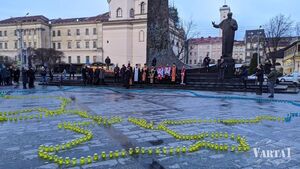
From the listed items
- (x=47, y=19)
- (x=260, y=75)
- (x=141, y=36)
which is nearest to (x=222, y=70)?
(x=260, y=75)

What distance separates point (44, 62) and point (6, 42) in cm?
3790

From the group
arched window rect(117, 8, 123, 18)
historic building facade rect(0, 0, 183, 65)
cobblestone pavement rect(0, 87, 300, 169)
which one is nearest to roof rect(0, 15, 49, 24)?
historic building facade rect(0, 0, 183, 65)

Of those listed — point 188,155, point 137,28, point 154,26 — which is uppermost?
point 137,28

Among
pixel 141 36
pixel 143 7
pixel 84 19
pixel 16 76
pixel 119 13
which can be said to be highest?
pixel 84 19

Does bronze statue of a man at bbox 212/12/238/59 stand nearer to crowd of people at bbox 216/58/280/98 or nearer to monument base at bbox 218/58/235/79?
monument base at bbox 218/58/235/79

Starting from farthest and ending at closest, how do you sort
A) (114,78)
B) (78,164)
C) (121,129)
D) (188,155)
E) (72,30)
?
(72,30)
(114,78)
(121,129)
(188,155)
(78,164)

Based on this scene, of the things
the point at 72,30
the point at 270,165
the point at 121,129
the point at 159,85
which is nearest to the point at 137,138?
the point at 121,129

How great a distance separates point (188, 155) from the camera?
553 centimetres

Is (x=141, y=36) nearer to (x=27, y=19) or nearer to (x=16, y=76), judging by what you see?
(x=16, y=76)

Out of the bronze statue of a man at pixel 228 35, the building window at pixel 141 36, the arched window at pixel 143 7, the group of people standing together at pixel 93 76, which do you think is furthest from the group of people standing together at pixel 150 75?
the arched window at pixel 143 7

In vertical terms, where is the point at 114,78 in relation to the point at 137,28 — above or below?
below

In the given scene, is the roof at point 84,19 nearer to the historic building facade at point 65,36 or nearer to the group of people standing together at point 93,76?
the historic building facade at point 65,36

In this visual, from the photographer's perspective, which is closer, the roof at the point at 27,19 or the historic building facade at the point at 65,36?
the historic building facade at the point at 65,36

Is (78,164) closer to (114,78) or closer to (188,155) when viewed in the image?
(188,155)
